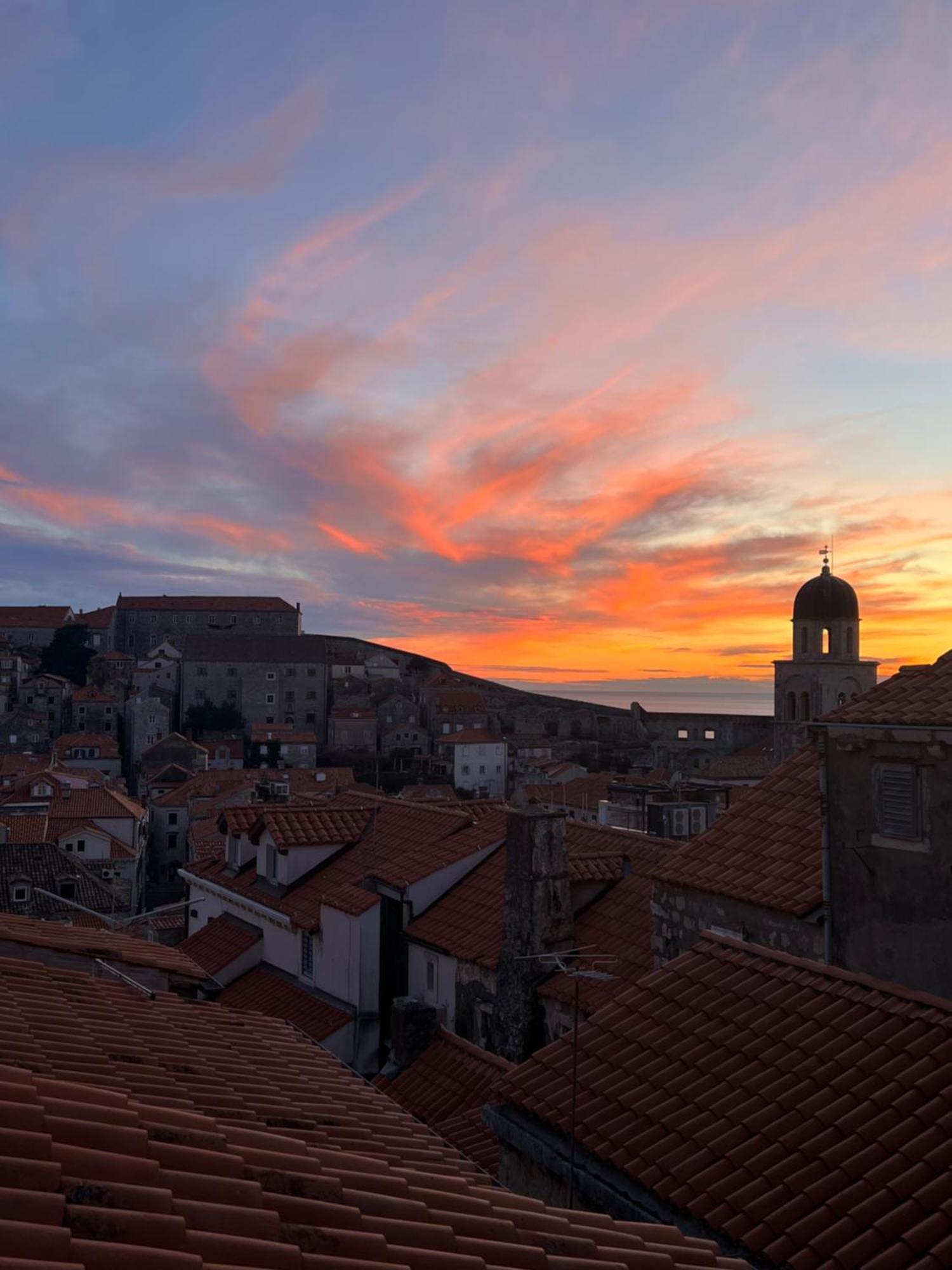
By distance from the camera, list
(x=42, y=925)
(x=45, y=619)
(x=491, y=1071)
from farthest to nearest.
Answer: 1. (x=45, y=619)
2. (x=491, y=1071)
3. (x=42, y=925)

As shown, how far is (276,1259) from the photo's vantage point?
9.77 feet

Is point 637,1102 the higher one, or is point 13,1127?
point 13,1127

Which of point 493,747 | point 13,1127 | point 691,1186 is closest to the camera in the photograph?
point 13,1127

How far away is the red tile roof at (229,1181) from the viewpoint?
9.30 ft

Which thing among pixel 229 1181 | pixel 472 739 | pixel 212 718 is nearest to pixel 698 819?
pixel 229 1181

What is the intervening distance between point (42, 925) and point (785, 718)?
38037 mm

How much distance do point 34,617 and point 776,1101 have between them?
122419 millimetres

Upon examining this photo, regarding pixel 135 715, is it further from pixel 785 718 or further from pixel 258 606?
pixel 785 718

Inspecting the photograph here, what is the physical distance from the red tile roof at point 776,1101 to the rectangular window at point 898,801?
1.49 m

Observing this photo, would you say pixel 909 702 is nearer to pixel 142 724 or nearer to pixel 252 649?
pixel 142 724

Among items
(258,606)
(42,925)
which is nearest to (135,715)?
(258,606)

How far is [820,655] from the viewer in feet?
146

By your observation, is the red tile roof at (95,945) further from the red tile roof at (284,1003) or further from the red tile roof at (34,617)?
the red tile roof at (34,617)

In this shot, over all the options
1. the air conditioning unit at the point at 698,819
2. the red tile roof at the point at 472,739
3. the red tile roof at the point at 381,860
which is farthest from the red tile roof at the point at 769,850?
the red tile roof at the point at 472,739
